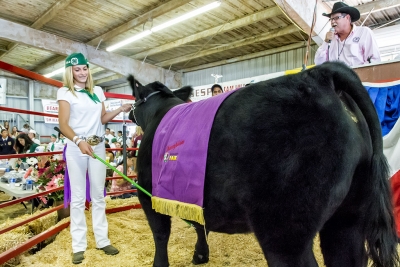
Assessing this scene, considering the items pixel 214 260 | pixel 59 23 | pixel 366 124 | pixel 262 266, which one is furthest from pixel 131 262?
pixel 59 23

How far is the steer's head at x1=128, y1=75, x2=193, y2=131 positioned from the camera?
269 centimetres

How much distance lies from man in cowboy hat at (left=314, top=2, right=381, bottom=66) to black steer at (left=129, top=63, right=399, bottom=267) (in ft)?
7.17

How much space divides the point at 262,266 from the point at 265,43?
10.4m

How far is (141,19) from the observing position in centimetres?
891

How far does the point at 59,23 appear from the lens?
9.70 m

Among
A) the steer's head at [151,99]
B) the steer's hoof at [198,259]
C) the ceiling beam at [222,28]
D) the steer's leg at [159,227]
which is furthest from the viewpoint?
the ceiling beam at [222,28]

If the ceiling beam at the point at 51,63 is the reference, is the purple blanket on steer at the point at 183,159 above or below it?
below

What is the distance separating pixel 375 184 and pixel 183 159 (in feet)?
3.30

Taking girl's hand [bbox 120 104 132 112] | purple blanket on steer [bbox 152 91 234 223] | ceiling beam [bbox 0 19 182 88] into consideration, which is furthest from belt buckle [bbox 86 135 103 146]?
ceiling beam [bbox 0 19 182 88]

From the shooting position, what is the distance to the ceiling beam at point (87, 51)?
9375mm

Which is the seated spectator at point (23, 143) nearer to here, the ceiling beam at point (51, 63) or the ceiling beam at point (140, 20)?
the ceiling beam at point (140, 20)

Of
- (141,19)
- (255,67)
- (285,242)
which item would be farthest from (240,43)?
(285,242)

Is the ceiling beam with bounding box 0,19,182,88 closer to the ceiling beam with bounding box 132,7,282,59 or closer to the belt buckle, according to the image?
the ceiling beam with bounding box 132,7,282,59

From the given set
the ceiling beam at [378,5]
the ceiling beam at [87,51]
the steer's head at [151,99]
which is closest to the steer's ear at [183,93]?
the steer's head at [151,99]
